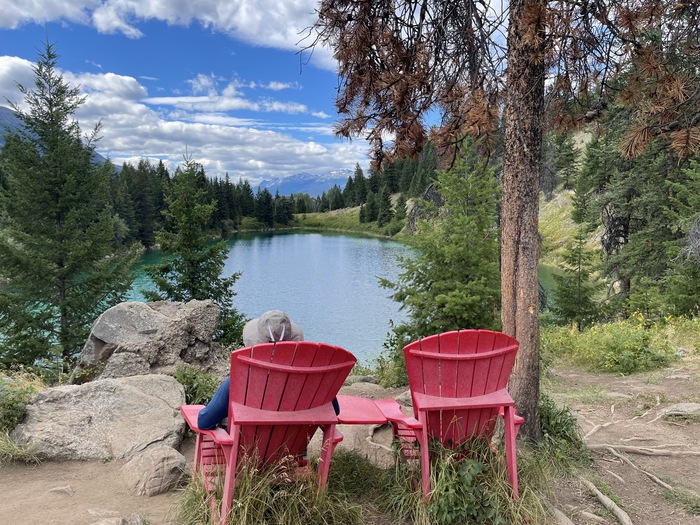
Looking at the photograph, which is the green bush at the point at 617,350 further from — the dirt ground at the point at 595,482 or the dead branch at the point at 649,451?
the dead branch at the point at 649,451

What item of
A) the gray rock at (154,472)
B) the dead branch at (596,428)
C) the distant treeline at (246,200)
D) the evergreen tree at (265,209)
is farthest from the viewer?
the evergreen tree at (265,209)

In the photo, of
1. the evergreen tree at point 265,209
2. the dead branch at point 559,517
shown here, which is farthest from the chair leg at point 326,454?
the evergreen tree at point 265,209

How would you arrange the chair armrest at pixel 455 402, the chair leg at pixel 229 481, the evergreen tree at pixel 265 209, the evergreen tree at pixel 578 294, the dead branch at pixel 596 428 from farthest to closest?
1. the evergreen tree at pixel 265 209
2. the evergreen tree at pixel 578 294
3. the dead branch at pixel 596 428
4. the chair armrest at pixel 455 402
5. the chair leg at pixel 229 481

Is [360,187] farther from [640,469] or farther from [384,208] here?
[640,469]

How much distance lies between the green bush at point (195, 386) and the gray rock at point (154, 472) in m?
1.74

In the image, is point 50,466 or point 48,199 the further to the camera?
point 48,199

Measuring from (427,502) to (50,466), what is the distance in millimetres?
2897

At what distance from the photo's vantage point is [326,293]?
2628 cm

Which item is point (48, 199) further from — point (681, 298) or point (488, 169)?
point (681, 298)

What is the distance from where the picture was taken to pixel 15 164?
14297 millimetres

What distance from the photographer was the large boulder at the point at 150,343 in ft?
21.1

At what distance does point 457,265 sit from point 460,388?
214 inches

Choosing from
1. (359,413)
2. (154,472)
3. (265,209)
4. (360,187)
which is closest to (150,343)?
(154,472)

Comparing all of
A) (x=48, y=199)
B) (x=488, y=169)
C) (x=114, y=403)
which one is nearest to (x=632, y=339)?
(x=488, y=169)
